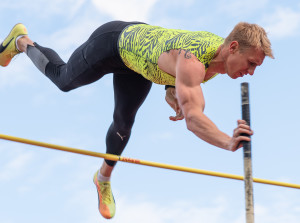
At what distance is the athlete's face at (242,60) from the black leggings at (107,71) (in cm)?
114

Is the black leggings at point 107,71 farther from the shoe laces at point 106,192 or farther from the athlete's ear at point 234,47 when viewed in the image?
the athlete's ear at point 234,47

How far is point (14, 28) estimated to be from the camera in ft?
22.4

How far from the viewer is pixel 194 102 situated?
5.06 m

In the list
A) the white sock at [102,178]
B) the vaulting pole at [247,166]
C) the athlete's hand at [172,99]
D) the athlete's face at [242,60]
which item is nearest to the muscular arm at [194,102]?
the vaulting pole at [247,166]

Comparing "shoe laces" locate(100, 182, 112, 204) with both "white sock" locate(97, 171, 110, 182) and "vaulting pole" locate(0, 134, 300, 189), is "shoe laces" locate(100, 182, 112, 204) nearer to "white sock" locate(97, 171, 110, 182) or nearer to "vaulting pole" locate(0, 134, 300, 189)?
"white sock" locate(97, 171, 110, 182)

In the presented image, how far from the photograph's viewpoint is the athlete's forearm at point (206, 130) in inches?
189

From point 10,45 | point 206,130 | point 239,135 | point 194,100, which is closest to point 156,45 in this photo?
point 194,100

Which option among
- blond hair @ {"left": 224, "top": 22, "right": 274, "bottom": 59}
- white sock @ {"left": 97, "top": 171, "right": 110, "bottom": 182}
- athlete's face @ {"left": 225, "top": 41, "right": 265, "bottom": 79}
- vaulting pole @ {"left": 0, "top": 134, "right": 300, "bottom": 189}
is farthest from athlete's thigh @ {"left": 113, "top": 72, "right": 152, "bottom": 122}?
blond hair @ {"left": 224, "top": 22, "right": 274, "bottom": 59}

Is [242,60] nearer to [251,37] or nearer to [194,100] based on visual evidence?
[251,37]

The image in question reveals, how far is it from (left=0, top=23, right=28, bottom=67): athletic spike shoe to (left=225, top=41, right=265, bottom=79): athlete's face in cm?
253

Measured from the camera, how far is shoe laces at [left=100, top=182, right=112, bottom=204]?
23.3ft

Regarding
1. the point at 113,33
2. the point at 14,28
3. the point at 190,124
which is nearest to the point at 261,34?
the point at 190,124

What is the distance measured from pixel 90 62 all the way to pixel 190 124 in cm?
148

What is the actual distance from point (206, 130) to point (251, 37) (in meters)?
0.98
